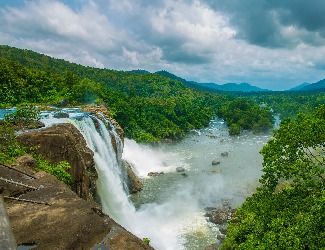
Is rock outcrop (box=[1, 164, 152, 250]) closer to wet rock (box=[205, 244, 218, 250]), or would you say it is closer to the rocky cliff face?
the rocky cliff face

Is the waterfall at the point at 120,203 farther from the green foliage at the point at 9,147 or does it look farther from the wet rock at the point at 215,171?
the wet rock at the point at 215,171

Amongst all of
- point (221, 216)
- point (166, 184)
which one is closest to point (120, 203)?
point (221, 216)

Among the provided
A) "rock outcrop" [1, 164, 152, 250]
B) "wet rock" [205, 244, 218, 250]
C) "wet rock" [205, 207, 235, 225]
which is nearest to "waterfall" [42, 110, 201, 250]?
"wet rock" [205, 207, 235, 225]

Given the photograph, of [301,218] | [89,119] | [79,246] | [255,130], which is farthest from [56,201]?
[255,130]

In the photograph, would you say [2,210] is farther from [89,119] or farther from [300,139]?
[89,119]

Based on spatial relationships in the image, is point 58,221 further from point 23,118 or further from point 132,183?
point 132,183

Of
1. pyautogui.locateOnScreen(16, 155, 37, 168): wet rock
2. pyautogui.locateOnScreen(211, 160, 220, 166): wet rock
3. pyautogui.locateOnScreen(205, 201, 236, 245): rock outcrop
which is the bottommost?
pyautogui.locateOnScreen(211, 160, 220, 166): wet rock
